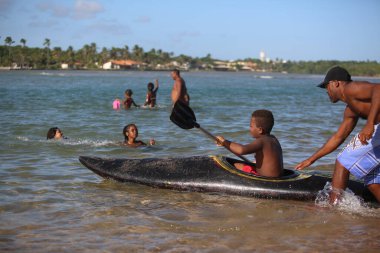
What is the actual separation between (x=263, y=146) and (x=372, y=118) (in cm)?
143

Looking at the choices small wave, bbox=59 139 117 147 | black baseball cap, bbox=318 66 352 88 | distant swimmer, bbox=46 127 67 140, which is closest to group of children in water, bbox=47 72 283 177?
black baseball cap, bbox=318 66 352 88

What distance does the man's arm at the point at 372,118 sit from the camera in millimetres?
4375

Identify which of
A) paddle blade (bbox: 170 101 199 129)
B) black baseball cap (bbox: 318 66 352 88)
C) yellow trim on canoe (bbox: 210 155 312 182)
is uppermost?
black baseball cap (bbox: 318 66 352 88)

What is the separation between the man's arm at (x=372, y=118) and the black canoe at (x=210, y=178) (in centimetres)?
135

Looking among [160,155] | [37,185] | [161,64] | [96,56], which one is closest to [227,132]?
[160,155]

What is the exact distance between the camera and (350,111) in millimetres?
5160

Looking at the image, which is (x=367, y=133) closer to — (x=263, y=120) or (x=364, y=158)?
(x=364, y=158)

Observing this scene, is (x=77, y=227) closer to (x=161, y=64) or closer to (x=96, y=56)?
(x=96, y=56)

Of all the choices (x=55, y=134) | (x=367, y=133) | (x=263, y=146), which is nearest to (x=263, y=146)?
(x=263, y=146)

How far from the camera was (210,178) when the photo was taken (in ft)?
19.5

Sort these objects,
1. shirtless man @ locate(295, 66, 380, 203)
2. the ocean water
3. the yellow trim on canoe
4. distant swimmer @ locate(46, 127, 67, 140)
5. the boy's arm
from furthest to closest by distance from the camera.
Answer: distant swimmer @ locate(46, 127, 67, 140) < the yellow trim on canoe < the boy's arm < shirtless man @ locate(295, 66, 380, 203) < the ocean water

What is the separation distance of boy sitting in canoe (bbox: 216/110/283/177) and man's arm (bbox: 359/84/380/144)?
131 cm

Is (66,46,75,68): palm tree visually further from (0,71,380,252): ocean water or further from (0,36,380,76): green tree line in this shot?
(0,71,380,252): ocean water

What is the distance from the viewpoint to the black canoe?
566 centimetres
